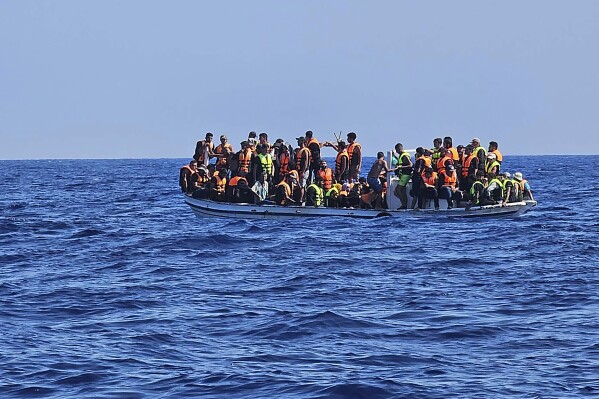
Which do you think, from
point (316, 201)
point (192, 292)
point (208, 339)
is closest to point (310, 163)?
point (316, 201)

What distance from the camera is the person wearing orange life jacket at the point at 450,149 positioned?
104 feet

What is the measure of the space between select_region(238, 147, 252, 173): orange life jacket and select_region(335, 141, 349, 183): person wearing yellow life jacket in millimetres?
2563

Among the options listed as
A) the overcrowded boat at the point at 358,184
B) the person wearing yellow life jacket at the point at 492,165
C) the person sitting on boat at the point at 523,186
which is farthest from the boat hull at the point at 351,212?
the person wearing yellow life jacket at the point at 492,165

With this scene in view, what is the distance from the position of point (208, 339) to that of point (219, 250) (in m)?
11.8

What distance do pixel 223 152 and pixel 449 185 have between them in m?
7.35

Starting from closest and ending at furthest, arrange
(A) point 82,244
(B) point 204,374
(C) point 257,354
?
1. (B) point 204,374
2. (C) point 257,354
3. (A) point 82,244

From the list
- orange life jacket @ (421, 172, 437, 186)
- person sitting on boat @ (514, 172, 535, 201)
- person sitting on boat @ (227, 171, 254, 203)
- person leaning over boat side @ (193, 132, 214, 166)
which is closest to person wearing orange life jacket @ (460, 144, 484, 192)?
orange life jacket @ (421, 172, 437, 186)

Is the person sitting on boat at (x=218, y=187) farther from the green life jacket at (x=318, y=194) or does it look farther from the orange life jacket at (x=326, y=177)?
the orange life jacket at (x=326, y=177)

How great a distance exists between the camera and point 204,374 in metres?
13.4

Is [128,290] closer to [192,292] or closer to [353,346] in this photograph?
[192,292]

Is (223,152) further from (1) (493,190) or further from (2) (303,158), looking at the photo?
(1) (493,190)

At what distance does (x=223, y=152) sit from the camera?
35.0 m

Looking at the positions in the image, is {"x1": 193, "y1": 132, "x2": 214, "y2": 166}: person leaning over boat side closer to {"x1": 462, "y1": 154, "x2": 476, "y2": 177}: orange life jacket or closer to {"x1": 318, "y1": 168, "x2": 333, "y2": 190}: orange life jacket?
{"x1": 318, "y1": 168, "x2": 333, "y2": 190}: orange life jacket

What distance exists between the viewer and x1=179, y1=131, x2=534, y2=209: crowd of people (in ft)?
104
